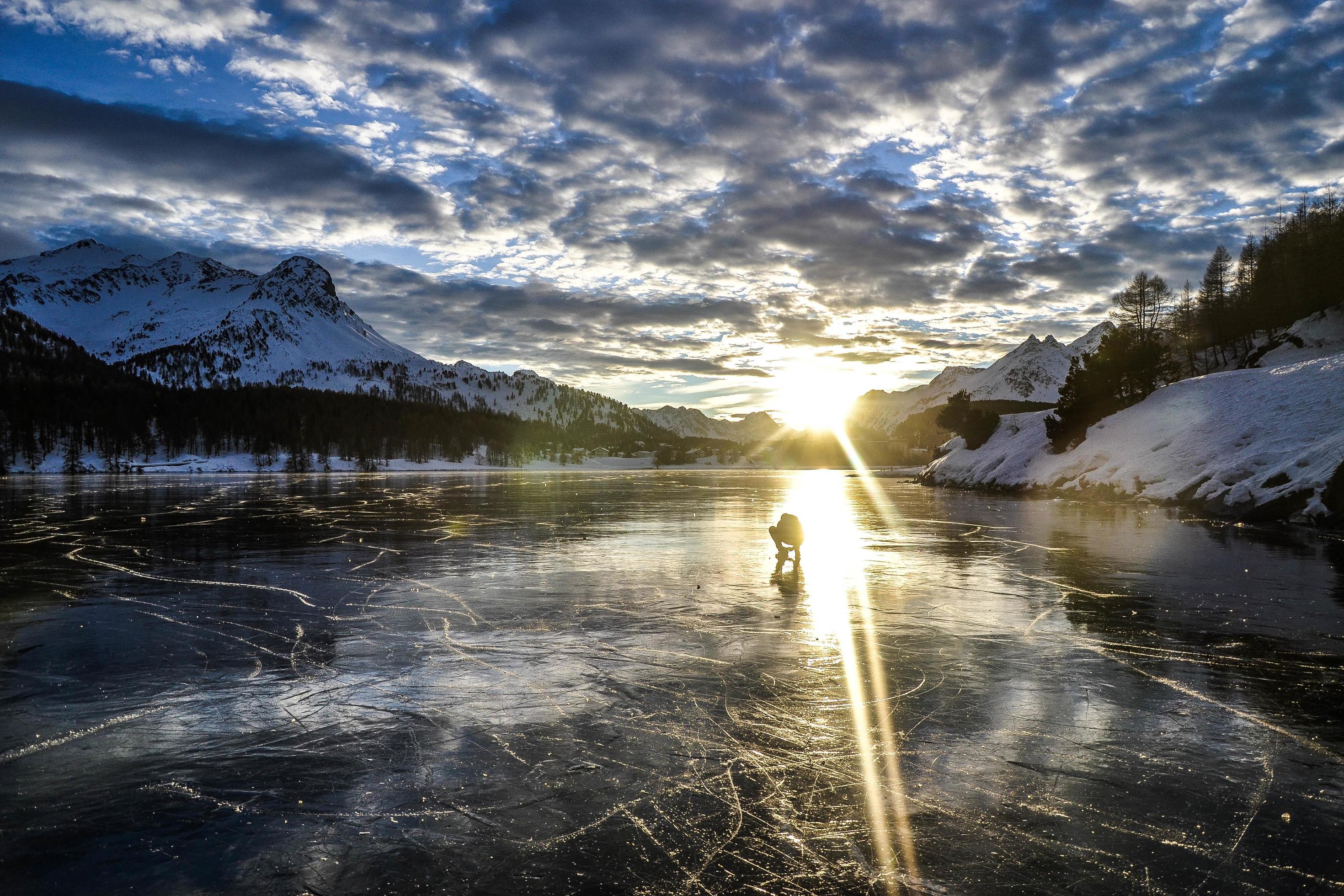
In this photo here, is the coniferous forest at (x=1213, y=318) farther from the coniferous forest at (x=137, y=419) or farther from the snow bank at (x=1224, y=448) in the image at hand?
the coniferous forest at (x=137, y=419)

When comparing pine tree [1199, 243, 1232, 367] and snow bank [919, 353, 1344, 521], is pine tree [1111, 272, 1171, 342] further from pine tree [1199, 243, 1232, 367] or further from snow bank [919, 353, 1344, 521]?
snow bank [919, 353, 1344, 521]

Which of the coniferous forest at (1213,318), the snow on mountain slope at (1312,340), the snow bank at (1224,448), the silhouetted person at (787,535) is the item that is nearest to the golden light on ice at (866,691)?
the silhouetted person at (787,535)

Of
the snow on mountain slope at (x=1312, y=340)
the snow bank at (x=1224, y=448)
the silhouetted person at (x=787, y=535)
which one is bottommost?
the silhouetted person at (x=787, y=535)

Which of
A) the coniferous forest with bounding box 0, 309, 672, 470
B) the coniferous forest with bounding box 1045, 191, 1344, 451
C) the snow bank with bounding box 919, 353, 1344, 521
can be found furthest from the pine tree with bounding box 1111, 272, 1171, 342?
the coniferous forest with bounding box 0, 309, 672, 470

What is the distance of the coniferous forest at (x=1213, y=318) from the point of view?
54969 millimetres

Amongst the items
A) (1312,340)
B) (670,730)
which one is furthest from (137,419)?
(1312,340)

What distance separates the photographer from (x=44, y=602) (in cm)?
1335

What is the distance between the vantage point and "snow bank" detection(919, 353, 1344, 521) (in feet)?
103

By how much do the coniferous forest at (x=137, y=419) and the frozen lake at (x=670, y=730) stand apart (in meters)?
159

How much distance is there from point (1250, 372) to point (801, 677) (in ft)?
177

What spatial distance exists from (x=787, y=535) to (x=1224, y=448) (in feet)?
113

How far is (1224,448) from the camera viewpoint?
38781 mm

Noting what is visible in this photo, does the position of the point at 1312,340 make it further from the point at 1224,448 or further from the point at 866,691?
the point at 866,691

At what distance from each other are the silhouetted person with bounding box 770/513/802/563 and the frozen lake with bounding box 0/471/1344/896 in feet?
4.26
